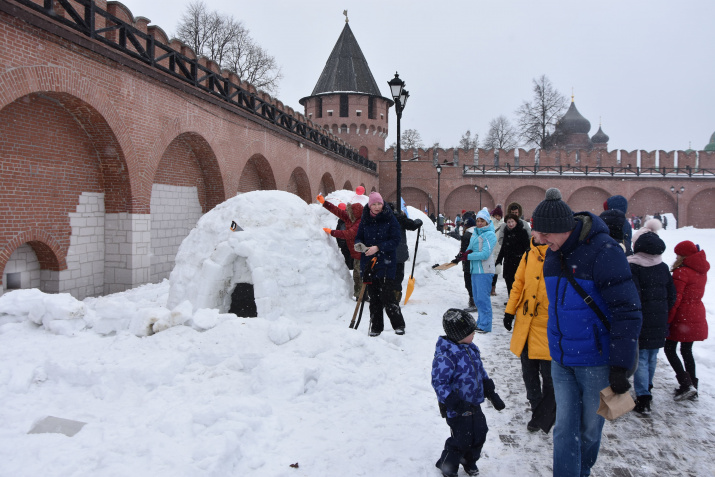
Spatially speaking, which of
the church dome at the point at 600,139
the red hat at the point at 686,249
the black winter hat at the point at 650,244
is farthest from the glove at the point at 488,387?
the church dome at the point at 600,139

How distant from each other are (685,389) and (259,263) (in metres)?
4.55

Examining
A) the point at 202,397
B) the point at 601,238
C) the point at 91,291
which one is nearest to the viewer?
the point at 601,238

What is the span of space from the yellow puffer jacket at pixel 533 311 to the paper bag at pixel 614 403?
874 millimetres

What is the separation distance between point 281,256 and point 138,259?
489 centimetres

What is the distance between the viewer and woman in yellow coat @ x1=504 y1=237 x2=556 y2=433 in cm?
339

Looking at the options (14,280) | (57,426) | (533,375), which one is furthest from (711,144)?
(57,426)

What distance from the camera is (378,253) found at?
18.5 feet

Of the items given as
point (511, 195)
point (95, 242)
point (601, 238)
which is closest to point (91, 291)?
point (95, 242)

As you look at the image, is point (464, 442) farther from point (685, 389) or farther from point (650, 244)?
point (685, 389)

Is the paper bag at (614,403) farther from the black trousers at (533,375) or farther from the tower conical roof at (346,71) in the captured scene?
the tower conical roof at (346,71)

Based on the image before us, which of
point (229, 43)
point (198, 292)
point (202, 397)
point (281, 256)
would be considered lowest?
point (202, 397)

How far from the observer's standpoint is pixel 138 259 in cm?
927

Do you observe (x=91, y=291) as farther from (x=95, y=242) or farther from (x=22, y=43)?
(x=22, y=43)

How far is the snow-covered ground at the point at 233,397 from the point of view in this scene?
2.93 m
